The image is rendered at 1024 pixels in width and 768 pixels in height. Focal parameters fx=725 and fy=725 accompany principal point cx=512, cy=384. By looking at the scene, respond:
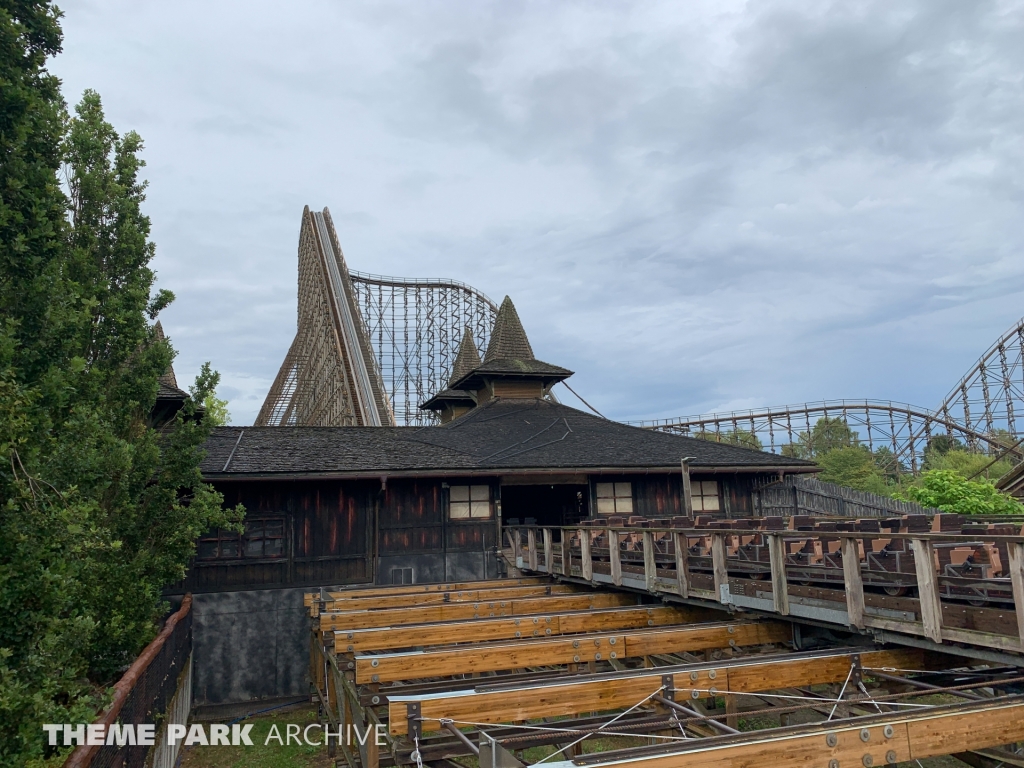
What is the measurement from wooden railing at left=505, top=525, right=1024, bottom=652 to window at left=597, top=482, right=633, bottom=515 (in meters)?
6.10

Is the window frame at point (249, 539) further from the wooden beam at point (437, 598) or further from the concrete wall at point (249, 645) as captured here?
the wooden beam at point (437, 598)

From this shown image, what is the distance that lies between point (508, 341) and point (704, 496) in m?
10.1

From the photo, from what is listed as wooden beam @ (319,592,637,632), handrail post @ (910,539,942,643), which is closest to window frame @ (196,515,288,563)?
wooden beam @ (319,592,637,632)

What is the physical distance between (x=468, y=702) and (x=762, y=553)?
220 inches

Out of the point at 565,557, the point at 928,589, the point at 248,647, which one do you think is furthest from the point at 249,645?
the point at 928,589

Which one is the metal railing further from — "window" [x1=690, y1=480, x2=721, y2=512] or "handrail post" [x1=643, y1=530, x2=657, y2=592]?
"window" [x1=690, y1=480, x2=721, y2=512]

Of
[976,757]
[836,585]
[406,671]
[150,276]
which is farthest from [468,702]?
[150,276]

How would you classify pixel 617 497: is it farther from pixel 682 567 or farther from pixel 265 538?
pixel 265 538

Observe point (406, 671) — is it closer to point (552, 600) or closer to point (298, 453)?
point (552, 600)

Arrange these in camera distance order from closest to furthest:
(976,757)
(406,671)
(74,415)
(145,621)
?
1. (976,757)
2. (406,671)
3. (74,415)
4. (145,621)

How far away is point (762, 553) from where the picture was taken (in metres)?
9.91

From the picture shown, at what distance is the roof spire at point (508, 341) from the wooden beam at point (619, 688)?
775 inches

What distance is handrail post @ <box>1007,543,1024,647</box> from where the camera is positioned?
18.4ft

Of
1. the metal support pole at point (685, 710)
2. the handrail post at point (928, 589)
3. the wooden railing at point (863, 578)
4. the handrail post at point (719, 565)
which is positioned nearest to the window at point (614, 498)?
the wooden railing at point (863, 578)
